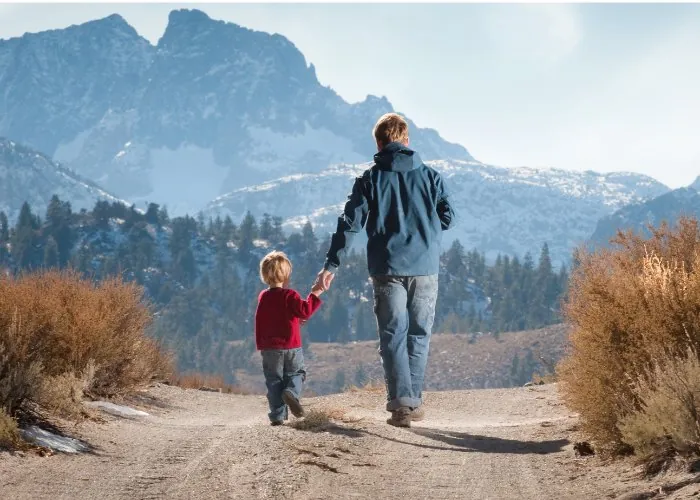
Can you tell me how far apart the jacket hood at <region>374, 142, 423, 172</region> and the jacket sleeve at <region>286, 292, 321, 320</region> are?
141 cm

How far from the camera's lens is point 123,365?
12992 millimetres

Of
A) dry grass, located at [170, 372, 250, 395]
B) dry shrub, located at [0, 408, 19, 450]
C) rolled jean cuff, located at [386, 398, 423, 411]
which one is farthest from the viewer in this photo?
dry grass, located at [170, 372, 250, 395]

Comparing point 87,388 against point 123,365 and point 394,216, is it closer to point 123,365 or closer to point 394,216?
point 123,365

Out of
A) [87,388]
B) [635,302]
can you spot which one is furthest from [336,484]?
[87,388]

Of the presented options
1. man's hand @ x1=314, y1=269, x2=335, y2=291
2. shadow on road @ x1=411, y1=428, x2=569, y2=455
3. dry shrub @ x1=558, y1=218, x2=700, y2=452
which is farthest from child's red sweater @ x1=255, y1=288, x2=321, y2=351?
dry shrub @ x1=558, y1=218, x2=700, y2=452

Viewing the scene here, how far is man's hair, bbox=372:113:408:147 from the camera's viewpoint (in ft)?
29.2

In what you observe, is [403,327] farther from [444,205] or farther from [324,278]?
[444,205]

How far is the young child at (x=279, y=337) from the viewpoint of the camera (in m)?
9.28

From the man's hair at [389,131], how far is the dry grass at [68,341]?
3.70 metres

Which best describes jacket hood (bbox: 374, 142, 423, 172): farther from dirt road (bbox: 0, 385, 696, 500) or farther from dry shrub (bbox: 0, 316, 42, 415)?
dry shrub (bbox: 0, 316, 42, 415)

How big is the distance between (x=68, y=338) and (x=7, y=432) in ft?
13.4

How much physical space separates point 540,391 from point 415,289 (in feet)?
30.1

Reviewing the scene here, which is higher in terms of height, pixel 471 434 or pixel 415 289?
pixel 415 289

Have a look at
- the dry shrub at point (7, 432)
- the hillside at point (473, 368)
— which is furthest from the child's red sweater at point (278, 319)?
the hillside at point (473, 368)
